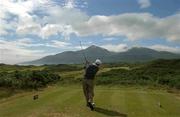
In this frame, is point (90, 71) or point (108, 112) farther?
point (90, 71)

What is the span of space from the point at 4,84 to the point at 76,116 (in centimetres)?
1970

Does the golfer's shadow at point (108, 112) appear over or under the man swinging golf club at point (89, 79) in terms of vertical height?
under

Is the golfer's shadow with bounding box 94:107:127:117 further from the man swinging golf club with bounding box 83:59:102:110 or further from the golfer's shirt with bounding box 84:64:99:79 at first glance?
the golfer's shirt with bounding box 84:64:99:79

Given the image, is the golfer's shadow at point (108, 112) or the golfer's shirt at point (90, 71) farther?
the golfer's shirt at point (90, 71)

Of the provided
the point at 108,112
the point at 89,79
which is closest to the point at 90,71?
the point at 89,79

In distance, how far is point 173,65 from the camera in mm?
87625

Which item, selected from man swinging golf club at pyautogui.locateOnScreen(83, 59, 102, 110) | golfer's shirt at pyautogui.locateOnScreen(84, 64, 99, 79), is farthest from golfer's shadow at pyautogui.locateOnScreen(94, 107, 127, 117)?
golfer's shirt at pyautogui.locateOnScreen(84, 64, 99, 79)

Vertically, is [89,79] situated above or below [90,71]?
below

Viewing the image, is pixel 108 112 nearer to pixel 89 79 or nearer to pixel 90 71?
pixel 89 79

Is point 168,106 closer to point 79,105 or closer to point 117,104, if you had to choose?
point 117,104

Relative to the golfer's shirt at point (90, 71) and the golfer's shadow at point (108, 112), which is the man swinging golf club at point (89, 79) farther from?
the golfer's shadow at point (108, 112)

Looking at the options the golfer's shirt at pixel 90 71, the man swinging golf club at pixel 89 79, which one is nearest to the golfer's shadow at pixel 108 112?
the man swinging golf club at pixel 89 79

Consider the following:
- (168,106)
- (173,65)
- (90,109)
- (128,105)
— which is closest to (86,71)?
(90,109)

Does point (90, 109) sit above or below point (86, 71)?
below
